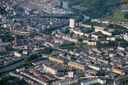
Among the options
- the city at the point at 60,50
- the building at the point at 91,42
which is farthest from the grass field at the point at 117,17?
the building at the point at 91,42

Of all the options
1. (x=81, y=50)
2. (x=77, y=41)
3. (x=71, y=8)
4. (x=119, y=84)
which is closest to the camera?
(x=119, y=84)

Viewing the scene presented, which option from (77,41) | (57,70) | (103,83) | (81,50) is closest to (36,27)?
(77,41)

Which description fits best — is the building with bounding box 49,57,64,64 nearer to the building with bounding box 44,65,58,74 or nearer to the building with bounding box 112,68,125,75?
the building with bounding box 44,65,58,74

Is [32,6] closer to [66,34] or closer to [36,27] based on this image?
[36,27]

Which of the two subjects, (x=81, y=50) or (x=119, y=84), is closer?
(x=119, y=84)

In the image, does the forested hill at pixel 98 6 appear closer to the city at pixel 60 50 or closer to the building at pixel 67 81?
the city at pixel 60 50

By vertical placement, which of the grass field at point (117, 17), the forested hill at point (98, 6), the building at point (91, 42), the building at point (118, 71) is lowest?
the building at point (118, 71)

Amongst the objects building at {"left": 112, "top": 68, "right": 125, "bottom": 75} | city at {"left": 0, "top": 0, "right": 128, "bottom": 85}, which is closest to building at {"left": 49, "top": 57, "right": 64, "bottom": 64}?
city at {"left": 0, "top": 0, "right": 128, "bottom": 85}
